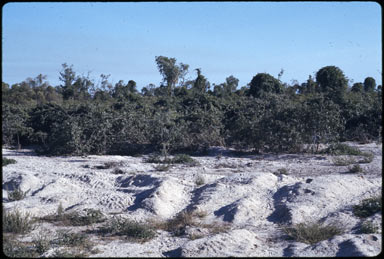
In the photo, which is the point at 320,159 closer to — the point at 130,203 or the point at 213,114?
the point at 213,114

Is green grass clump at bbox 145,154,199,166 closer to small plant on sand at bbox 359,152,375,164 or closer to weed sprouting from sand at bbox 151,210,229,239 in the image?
small plant on sand at bbox 359,152,375,164

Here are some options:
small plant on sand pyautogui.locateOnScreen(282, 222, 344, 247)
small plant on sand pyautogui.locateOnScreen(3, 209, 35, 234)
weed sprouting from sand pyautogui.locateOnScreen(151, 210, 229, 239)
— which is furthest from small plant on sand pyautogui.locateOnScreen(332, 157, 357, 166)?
small plant on sand pyautogui.locateOnScreen(3, 209, 35, 234)

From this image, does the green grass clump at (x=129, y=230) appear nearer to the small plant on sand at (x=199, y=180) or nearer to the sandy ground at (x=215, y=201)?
the sandy ground at (x=215, y=201)

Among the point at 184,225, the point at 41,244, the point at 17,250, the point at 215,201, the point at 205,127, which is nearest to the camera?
the point at 17,250

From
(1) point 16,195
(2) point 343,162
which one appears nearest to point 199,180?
(1) point 16,195

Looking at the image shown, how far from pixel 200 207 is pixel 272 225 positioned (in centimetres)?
134

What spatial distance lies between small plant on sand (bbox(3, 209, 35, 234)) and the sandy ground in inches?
7.4

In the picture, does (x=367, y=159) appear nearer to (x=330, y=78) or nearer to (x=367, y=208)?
(x=367, y=208)

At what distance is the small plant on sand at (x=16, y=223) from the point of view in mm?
6051

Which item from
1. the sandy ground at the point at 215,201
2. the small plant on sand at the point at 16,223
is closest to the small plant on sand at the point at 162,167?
the sandy ground at the point at 215,201

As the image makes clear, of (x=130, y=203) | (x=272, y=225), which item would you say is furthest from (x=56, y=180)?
(x=272, y=225)

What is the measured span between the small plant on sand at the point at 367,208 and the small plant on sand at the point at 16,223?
4.99m

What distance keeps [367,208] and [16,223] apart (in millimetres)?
5335

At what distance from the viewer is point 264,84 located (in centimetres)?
2442
